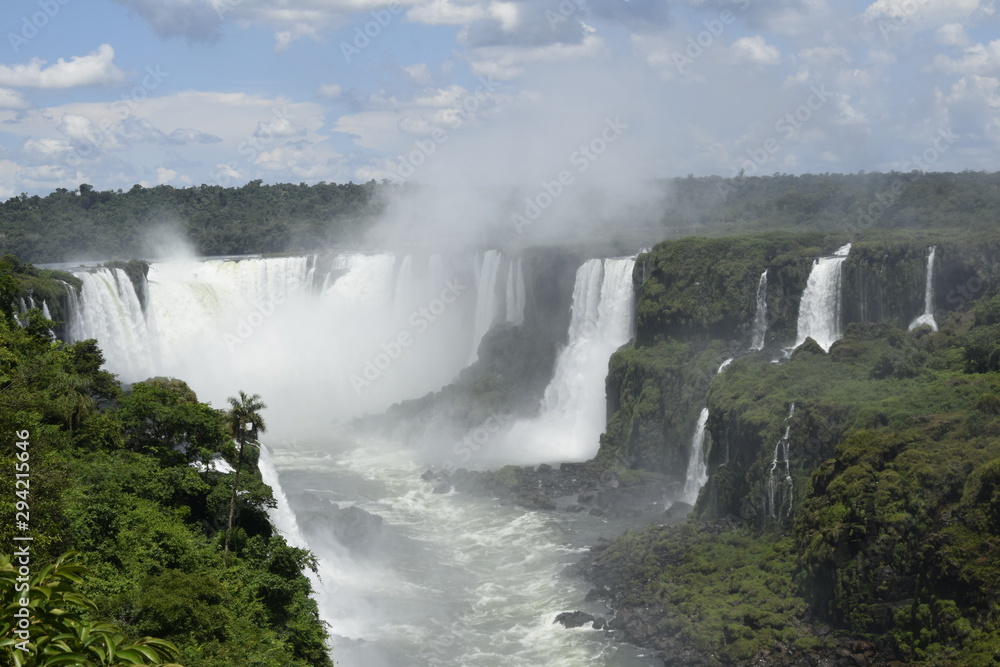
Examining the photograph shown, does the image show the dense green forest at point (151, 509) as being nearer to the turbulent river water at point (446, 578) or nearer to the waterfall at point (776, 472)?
the turbulent river water at point (446, 578)

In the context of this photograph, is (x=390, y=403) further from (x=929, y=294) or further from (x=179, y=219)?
(x=179, y=219)

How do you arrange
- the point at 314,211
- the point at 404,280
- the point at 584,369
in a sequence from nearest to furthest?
1. the point at 584,369
2. the point at 404,280
3. the point at 314,211

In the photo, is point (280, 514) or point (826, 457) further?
point (826, 457)

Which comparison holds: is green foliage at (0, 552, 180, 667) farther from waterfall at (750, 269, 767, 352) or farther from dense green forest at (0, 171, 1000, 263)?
dense green forest at (0, 171, 1000, 263)

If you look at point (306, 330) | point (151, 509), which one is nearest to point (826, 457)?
point (151, 509)

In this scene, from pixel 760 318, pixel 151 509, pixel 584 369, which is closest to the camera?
pixel 151 509
